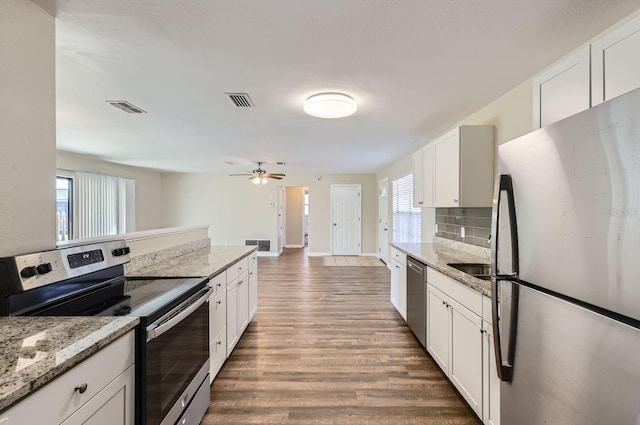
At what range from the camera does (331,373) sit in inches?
92.5

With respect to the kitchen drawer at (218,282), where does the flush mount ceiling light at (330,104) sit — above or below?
above

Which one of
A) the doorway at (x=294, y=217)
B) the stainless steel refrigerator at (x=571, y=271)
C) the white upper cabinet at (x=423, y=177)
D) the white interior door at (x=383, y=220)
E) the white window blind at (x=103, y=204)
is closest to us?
the stainless steel refrigerator at (x=571, y=271)

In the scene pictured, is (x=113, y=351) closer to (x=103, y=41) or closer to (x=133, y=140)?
(x=103, y=41)

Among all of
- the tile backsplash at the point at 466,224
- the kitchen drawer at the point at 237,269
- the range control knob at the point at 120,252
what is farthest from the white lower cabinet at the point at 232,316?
the tile backsplash at the point at 466,224

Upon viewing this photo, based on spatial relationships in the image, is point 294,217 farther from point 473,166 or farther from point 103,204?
point 473,166

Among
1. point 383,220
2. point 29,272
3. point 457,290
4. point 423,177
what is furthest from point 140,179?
point 457,290

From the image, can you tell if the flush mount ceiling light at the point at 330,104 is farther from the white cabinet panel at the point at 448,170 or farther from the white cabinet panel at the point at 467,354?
the white cabinet panel at the point at 467,354

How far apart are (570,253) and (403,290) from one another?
7.73 ft

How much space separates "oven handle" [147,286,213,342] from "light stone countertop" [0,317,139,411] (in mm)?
89

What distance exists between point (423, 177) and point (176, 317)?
9.57ft

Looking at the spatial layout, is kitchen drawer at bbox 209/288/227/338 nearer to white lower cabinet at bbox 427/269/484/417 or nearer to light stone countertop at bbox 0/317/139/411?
light stone countertop at bbox 0/317/139/411

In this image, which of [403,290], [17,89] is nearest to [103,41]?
[17,89]

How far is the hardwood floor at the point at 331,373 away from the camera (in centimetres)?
190

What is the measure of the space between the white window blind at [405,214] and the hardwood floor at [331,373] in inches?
64.5
